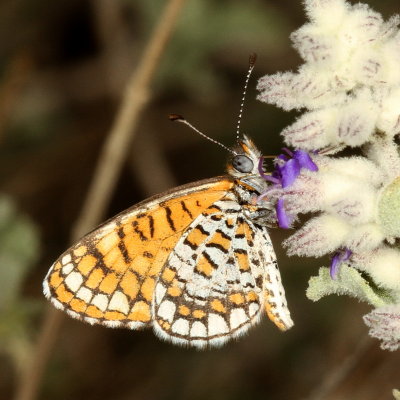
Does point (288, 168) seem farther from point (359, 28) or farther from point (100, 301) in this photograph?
point (100, 301)

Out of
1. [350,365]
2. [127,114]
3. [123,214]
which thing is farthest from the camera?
[127,114]

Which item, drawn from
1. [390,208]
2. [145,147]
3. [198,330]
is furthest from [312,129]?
[145,147]

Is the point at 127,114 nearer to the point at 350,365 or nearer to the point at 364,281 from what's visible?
the point at 350,365

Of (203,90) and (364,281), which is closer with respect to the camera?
(364,281)

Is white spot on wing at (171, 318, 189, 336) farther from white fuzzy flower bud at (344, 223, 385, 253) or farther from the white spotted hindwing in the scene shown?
white fuzzy flower bud at (344, 223, 385, 253)

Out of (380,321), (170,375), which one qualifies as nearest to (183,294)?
(380,321)

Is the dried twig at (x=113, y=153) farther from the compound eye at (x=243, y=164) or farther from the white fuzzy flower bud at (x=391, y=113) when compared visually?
the white fuzzy flower bud at (x=391, y=113)

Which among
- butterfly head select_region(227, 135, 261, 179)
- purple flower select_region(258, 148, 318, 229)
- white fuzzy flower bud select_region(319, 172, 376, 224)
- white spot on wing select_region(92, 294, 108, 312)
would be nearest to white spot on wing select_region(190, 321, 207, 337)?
white spot on wing select_region(92, 294, 108, 312)

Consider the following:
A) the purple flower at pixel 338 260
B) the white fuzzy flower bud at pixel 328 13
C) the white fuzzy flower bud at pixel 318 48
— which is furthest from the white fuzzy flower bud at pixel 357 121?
the purple flower at pixel 338 260
